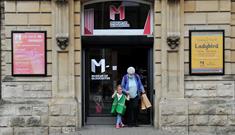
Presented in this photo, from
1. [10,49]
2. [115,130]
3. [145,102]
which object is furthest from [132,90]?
[10,49]

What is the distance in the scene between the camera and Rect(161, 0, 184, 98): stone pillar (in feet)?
40.3

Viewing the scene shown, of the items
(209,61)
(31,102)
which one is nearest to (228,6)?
(209,61)

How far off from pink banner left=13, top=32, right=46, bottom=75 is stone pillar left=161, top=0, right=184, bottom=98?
3330mm

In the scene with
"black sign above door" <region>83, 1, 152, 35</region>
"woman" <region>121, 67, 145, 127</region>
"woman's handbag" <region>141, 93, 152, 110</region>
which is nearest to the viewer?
"woman's handbag" <region>141, 93, 152, 110</region>

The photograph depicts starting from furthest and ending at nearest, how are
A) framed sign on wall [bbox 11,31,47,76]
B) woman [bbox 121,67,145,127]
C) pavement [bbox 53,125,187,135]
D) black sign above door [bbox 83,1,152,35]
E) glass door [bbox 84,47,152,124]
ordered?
glass door [bbox 84,47,152,124], black sign above door [bbox 83,1,152,35], woman [bbox 121,67,145,127], framed sign on wall [bbox 11,31,47,76], pavement [bbox 53,125,187,135]

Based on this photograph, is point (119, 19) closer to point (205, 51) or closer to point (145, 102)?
point (145, 102)

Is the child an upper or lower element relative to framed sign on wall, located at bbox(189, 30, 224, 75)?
lower

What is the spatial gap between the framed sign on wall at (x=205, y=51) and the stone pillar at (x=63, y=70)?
3.31 meters

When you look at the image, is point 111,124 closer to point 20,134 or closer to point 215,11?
point 20,134

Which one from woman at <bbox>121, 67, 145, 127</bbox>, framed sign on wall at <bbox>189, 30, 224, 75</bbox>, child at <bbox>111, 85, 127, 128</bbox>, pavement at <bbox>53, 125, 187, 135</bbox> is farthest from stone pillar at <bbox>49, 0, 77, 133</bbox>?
framed sign on wall at <bbox>189, 30, 224, 75</bbox>

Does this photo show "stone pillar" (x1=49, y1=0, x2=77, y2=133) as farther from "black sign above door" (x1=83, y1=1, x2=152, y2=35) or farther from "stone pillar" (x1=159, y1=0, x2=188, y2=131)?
"stone pillar" (x1=159, y1=0, x2=188, y2=131)

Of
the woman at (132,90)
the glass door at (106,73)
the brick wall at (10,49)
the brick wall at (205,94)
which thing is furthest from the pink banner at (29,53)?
the brick wall at (205,94)

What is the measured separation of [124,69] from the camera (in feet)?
43.2

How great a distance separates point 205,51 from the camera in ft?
40.6
